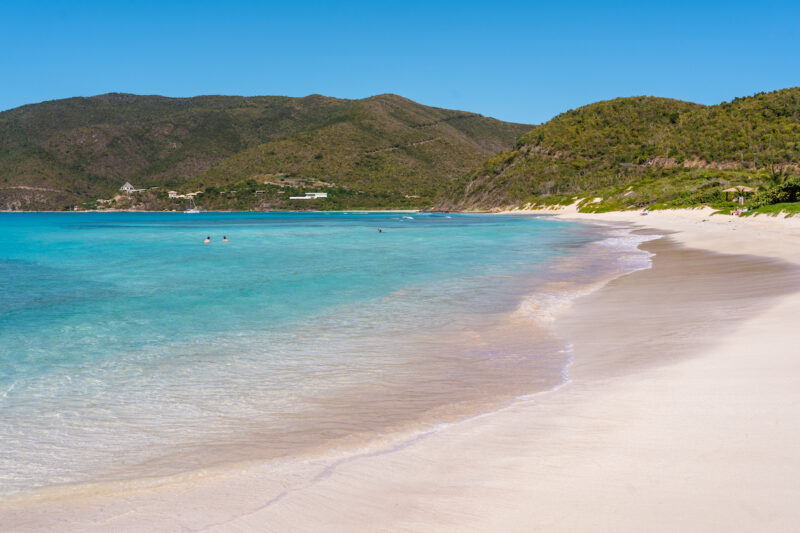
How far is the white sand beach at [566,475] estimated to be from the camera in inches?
159

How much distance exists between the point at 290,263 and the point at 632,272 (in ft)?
59.0

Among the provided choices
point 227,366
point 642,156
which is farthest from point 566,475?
point 642,156

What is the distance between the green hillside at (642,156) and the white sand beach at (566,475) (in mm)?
68371

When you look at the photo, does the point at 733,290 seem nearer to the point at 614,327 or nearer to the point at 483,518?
the point at 614,327

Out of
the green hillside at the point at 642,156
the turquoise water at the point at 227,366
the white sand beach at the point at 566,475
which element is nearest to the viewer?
the white sand beach at the point at 566,475

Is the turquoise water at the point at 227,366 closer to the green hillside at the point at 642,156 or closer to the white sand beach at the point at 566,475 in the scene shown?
the white sand beach at the point at 566,475

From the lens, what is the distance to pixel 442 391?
7.80 meters

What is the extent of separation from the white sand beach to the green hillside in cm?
6837

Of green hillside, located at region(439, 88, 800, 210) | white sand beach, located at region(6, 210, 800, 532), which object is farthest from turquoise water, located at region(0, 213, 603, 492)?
green hillside, located at region(439, 88, 800, 210)

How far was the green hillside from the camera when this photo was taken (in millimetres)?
94188

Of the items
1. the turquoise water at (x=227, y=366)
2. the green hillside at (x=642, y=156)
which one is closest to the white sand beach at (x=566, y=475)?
the turquoise water at (x=227, y=366)

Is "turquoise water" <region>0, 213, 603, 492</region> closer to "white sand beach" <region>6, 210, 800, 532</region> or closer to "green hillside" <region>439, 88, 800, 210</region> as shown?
"white sand beach" <region>6, 210, 800, 532</region>

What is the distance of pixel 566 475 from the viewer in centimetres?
468

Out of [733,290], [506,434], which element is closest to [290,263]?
[733,290]
